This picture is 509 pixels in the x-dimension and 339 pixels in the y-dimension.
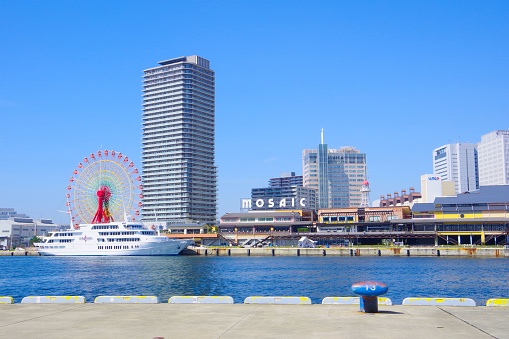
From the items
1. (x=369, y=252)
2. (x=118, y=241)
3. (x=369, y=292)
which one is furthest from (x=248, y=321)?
(x=118, y=241)

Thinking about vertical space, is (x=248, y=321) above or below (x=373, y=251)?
above

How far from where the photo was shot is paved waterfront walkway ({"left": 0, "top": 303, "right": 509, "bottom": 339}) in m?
22.5

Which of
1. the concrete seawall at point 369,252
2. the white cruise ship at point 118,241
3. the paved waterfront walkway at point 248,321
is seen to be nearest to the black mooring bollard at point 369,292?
the paved waterfront walkway at point 248,321

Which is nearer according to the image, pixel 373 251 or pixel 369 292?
pixel 369 292

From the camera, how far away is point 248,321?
84.1ft

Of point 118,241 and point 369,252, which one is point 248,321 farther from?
point 118,241

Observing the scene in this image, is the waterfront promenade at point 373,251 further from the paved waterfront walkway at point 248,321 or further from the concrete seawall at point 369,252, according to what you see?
the paved waterfront walkway at point 248,321

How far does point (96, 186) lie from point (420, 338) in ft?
478

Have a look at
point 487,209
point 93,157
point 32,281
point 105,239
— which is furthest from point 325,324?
point 487,209

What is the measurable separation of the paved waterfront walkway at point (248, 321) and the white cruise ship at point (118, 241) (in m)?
140

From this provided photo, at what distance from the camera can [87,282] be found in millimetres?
78688

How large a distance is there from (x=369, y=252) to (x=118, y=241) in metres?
73.3

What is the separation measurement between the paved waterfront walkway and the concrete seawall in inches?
4972

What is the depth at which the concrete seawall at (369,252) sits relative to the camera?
147125mm
